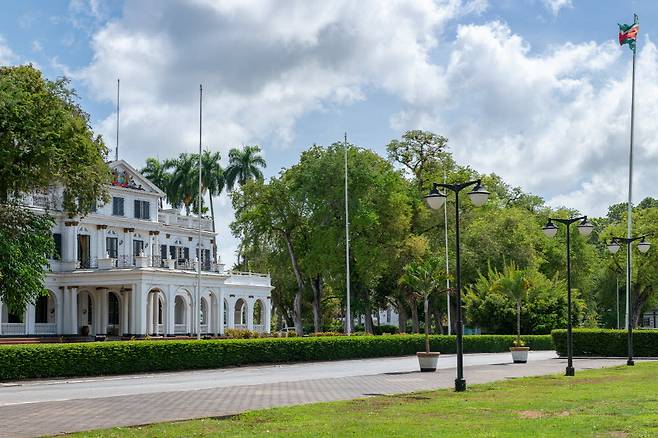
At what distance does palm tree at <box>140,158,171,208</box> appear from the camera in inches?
3455

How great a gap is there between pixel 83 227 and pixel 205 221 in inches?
555

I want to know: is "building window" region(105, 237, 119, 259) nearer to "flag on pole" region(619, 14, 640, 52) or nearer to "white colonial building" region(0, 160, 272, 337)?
"white colonial building" region(0, 160, 272, 337)

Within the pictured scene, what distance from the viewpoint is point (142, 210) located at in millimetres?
66812

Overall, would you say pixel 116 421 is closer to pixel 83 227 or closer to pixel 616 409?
pixel 616 409

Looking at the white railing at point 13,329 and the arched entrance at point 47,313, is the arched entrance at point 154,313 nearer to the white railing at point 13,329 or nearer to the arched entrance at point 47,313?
the arched entrance at point 47,313

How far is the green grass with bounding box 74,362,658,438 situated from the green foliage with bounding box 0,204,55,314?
2177 centimetres

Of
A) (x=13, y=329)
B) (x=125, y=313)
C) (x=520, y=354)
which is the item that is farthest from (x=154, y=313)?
(x=520, y=354)

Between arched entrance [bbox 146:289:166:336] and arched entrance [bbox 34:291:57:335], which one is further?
arched entrance [bbox 146:289:166:336]

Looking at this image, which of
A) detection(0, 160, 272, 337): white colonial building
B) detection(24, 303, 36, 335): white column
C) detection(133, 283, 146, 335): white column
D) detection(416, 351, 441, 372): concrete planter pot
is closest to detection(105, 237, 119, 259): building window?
detection(0, 160, 272, 337): white colonial building

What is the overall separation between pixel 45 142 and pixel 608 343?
3086 cm

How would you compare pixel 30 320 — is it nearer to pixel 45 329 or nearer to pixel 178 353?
pixel 45 329

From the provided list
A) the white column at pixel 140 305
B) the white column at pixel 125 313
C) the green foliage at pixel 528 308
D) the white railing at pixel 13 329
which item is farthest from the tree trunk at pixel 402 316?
the white railing at pixel 13 329

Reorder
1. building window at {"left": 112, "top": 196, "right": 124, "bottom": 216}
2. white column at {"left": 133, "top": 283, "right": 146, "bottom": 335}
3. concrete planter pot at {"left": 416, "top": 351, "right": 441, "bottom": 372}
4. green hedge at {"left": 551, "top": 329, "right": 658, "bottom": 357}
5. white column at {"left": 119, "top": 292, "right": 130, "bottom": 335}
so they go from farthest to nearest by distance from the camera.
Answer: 1. building window at {"left": 112, "top": 196, "right": 124, "bottom": 216}
2. white column at {"left": 119, "top": 292, "right": 130, "bottom": 335}
3. white column at {"left": 133, "top": 283, "right": 146, "bottom": 335}
4. green hedge at {"left": 551, "top": 329, "right": 658, "bottom": 357}
5. concrete planter pot at {"left": 416, "top": 351, "right": 441, "bottom": 372}

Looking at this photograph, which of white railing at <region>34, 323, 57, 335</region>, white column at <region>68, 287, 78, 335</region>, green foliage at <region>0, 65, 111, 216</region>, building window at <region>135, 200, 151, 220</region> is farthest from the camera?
building window at <region>135, 200, 151, 220</region>
